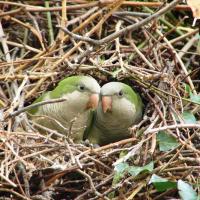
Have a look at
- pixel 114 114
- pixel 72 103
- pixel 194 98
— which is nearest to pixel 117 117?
pixel 114 114

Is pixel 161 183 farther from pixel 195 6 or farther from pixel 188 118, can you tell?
pixel 195 6

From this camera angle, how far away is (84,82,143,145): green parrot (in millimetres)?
4094

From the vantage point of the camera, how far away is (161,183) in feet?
11.3

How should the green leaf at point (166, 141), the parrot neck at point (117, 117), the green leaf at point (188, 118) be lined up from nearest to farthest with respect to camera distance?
1. the green leaf at point (166, 141)
2. the green leaf at point (188, 118)
3. the parrot neck at point (117, 117)

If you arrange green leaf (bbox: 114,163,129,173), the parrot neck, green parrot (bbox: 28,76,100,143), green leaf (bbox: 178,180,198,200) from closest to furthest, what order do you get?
green leaf (bbox: 178,180,198,200), green leaf (bbox: 114,163,129,173), green parrot (bbox: 28,76,100,143), the parrot neck

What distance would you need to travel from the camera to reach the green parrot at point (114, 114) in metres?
4.09

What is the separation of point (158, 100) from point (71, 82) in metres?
0.46

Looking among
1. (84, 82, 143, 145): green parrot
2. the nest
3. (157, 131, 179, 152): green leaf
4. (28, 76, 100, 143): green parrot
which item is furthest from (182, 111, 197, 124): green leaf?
(28, 76, 100, 143): green parrot

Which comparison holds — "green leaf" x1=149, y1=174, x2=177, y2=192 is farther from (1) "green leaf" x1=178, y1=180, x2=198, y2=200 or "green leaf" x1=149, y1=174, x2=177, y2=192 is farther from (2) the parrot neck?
(2) the parrot neck

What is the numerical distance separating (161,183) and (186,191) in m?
0.14

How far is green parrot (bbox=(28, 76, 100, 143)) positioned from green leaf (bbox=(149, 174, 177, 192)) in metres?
0.68

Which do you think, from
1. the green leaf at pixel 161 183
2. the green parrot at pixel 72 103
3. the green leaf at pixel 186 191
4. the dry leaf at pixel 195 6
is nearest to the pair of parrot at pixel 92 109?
the green parrot at pixel 72 103

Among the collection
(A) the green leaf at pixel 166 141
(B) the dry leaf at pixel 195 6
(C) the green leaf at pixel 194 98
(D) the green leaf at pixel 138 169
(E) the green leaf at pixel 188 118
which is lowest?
(D) the green leaf at pixel 138 169

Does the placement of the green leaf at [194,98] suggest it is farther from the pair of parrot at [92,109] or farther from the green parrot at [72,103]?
the green parrot at [72,103]
